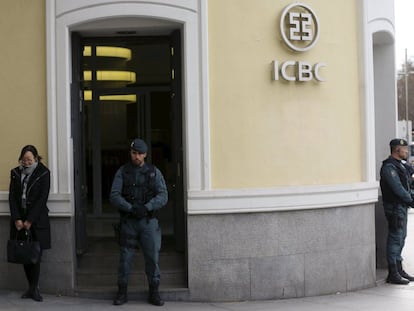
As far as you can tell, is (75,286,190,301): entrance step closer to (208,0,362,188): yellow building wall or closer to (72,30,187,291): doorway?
(72,30,187,291): doorway

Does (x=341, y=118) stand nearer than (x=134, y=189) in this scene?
No

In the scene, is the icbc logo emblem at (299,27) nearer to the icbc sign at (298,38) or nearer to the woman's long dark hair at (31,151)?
the icbc sign at (298,38)

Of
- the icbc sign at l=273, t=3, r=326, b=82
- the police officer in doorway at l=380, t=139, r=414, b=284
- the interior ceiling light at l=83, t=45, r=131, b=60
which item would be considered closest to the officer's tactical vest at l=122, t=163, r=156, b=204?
the icbc sign at l=273, t=3, r=326, b=82

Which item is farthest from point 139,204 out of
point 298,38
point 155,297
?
point 298,38

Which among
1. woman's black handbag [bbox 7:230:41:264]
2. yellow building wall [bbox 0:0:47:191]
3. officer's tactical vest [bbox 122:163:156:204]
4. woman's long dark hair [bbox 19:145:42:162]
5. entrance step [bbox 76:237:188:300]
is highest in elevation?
yellow building wall [bbox 0:0:47:191]

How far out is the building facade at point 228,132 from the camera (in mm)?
8305

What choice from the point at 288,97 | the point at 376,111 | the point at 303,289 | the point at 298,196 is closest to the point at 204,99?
the point at 288,97

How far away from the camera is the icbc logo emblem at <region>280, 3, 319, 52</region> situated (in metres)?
8.60

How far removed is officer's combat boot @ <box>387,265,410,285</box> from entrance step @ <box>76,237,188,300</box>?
10.4ft

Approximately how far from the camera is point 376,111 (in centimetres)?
1114

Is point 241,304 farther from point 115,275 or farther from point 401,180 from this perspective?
point 401,180

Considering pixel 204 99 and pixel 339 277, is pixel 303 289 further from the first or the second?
pixel 204 99

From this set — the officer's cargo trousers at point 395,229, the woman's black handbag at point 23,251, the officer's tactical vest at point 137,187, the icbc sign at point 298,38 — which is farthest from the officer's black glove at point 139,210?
the officer's cargo trousers at point 395,229

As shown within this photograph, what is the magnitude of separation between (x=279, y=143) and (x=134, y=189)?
6.65 ft
